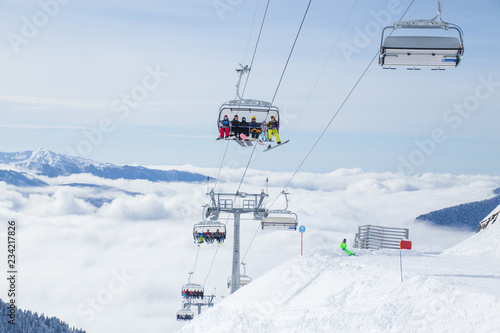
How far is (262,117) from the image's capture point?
19078mm

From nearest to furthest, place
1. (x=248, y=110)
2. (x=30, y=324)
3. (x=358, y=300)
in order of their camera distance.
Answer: (x=358, y=300)
(x=248, y=110)
(x=30, y=324)

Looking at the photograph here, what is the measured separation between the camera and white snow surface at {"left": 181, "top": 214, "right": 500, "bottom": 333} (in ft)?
39.7

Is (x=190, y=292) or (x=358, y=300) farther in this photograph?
(x=190, y=292)

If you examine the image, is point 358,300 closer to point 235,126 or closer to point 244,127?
point 244,127

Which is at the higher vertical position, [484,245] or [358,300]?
[484,245]

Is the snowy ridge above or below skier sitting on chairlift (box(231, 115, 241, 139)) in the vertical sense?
below

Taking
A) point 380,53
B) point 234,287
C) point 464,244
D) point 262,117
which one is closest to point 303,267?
point 262,117

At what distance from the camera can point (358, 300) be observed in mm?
14531

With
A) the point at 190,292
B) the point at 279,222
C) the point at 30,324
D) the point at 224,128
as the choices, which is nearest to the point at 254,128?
the point at 224,128

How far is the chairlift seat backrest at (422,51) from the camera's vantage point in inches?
465

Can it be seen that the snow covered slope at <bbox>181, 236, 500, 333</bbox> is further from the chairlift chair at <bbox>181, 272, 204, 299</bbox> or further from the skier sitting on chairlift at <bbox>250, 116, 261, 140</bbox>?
the chairlift chair at <bbox>181, 272, 204, 299</bbox>

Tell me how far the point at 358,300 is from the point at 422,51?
20.8 ft

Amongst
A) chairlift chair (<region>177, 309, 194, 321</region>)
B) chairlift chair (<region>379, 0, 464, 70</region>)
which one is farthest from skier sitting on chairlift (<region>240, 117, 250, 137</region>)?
chairlift chair (<region>177, 309, 194, 321</region>)

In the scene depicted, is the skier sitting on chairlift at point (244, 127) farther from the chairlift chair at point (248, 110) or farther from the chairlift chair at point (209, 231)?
the chairlift chair at point (209, 231)
